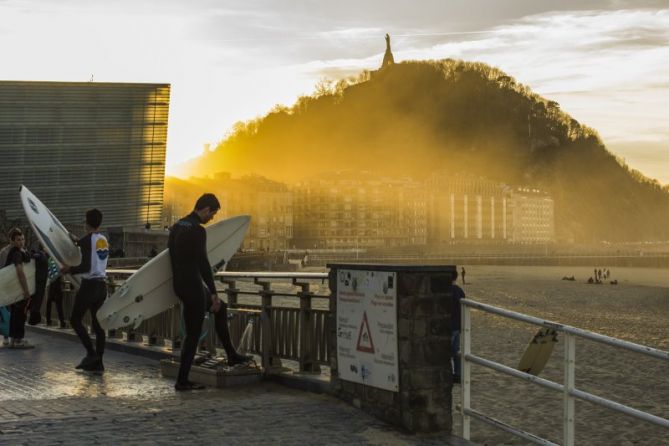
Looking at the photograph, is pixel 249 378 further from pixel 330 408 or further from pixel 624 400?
pixel 624 400

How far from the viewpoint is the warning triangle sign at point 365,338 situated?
8.24 metres

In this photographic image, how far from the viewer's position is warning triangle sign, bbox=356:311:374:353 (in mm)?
8242

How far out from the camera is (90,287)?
1126cm

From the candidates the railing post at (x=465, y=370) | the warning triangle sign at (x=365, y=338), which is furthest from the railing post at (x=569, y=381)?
the warning triangle sign at (x=365, y=338)

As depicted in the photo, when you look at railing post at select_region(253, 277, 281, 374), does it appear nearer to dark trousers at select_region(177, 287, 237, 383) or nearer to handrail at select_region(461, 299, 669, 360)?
dark trousers at select_region(177, 287, 237, 383)

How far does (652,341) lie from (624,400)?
71.6 ft

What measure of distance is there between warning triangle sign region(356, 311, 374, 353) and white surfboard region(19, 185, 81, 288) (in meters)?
4.30

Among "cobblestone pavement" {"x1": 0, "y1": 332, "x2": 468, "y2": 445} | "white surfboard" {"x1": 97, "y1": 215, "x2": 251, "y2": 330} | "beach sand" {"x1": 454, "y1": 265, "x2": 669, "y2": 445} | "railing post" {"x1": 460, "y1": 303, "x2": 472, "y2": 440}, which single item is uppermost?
"white surfboard" {"x1": 97, "y1": 215, "x2": 251, "y2": 330}

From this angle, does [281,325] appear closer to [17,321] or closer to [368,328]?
[368,328]

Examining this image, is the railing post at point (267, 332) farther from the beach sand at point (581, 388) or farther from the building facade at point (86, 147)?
the building facade at point (86, 147)

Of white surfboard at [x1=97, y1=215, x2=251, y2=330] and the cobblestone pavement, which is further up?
white surfboard at [x1=97, y1=215, x2=251, y2=330]

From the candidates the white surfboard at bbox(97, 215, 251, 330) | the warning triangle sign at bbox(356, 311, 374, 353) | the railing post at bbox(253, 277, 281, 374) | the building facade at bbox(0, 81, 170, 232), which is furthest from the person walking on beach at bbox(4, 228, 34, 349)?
the building facade at bbox(0, 81, 170, 232)

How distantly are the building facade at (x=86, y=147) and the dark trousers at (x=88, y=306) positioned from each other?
7766 cm

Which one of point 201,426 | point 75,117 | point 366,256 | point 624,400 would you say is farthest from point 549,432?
point 366,256
